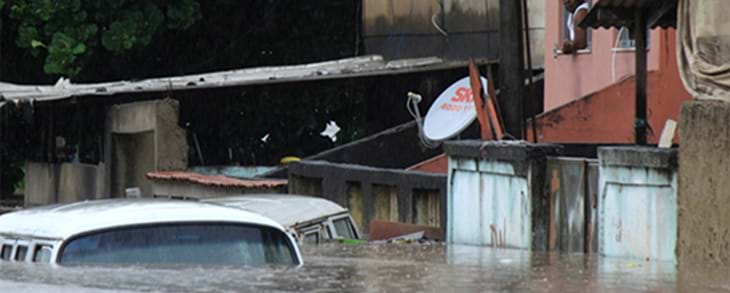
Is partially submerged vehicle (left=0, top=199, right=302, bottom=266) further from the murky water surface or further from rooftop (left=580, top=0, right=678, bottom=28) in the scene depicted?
rooftop (left=580, top=0, right=678, bottom=28)

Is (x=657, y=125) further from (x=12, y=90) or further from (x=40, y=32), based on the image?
(x=40, y=32)

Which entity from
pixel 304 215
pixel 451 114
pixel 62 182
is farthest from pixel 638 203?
pixel 62 182

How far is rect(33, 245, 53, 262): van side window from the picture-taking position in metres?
9.20

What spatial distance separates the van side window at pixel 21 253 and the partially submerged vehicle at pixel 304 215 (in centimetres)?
598

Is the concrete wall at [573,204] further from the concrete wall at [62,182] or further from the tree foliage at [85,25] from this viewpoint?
the tree foliage at [85,25]

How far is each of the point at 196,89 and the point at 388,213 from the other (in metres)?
7.19

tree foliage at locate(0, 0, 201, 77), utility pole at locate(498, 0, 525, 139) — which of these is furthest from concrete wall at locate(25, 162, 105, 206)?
utility pole at locate(498, 0, 525, 139)

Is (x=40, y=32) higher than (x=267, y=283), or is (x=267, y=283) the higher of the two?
(x=40, y=32)

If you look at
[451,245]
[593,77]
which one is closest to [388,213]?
[451,245]

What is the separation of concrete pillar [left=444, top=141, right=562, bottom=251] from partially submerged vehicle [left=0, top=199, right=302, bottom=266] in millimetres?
5567

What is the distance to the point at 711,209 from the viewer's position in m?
12.4

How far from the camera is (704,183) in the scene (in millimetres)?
12539

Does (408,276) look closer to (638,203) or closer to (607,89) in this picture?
(638,203)

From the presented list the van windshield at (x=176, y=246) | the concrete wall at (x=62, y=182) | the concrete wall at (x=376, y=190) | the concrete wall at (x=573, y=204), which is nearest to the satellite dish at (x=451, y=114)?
the concrete wall at (x=376, y=190)
